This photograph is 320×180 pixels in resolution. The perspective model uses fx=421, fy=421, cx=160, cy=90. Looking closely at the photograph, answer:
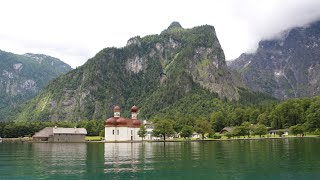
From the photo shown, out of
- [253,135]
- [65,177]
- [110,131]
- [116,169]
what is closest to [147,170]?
[116,169]

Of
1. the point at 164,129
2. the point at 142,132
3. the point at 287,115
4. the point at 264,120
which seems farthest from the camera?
the point at 264,120

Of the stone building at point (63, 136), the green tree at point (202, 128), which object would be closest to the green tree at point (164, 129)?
the green tree at point (202, 128)

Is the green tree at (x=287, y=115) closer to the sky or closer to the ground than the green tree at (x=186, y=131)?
closer to the sky

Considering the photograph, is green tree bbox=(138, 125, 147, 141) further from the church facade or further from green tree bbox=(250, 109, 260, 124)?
Answer: green tree bbox=(250, 109, 260, 124)

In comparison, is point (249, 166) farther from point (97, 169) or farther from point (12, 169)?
point (12, 169)

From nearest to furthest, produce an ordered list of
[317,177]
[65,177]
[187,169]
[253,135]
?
1. [317,177]
2. [65,177]
3. [187,169]
4. [253,135]

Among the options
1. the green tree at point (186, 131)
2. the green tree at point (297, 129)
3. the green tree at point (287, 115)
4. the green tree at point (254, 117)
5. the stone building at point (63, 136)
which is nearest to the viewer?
the green tree at point (297, 129)

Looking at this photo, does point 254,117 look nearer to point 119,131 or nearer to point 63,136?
point 119,131

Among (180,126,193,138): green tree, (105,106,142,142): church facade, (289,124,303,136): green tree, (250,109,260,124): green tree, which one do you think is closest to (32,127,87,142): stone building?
(105,106,142,142): church facade

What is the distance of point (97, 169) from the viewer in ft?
174

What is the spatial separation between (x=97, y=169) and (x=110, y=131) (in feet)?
439

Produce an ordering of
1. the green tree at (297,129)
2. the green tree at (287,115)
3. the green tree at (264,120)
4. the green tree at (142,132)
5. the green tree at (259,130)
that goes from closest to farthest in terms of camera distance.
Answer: the green tree at (297,129) < the green tree at (259,130) < the green tree at (142,132) < the green tree at (287,115) < the green tree at (264,120)

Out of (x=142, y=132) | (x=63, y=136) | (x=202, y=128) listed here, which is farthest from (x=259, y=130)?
(x=63, y=136)

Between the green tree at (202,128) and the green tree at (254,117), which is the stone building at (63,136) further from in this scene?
the green tree at (254,117)
